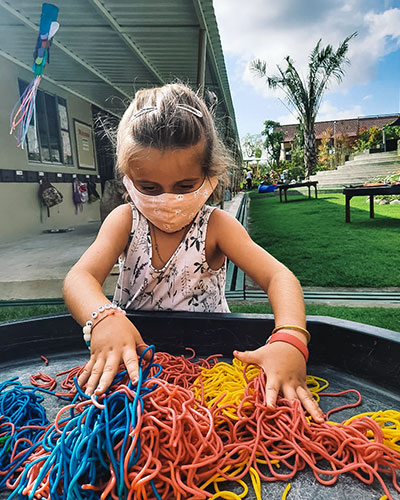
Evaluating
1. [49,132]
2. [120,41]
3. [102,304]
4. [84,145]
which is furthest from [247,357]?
[84,145]

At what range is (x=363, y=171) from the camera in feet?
63.4

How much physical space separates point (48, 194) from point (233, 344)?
748 centimetres

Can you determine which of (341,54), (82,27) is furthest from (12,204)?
(341,54)

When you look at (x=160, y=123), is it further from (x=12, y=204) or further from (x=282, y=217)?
(x=282, y=217)

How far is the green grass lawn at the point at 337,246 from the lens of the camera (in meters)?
4.01

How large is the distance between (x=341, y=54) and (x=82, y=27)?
1683cm

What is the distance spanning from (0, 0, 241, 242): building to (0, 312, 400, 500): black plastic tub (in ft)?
9.20

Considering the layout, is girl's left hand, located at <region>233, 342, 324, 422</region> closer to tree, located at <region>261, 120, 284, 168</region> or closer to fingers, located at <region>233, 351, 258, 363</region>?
fingers, located at <region>233, 351, 258, 363</region>

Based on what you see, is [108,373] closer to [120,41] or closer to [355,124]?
[120,41]

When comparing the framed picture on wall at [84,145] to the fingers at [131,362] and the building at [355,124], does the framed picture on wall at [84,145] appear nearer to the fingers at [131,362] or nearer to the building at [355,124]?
the fingers at [131,362]

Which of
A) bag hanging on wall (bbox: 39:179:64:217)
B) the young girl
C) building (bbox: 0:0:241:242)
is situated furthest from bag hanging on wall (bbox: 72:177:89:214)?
the young girl

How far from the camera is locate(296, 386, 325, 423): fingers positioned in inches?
32.5

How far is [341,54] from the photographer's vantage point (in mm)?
18344

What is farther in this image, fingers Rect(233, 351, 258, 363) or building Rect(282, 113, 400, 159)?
building Rect(282, 113, 400, 159)
